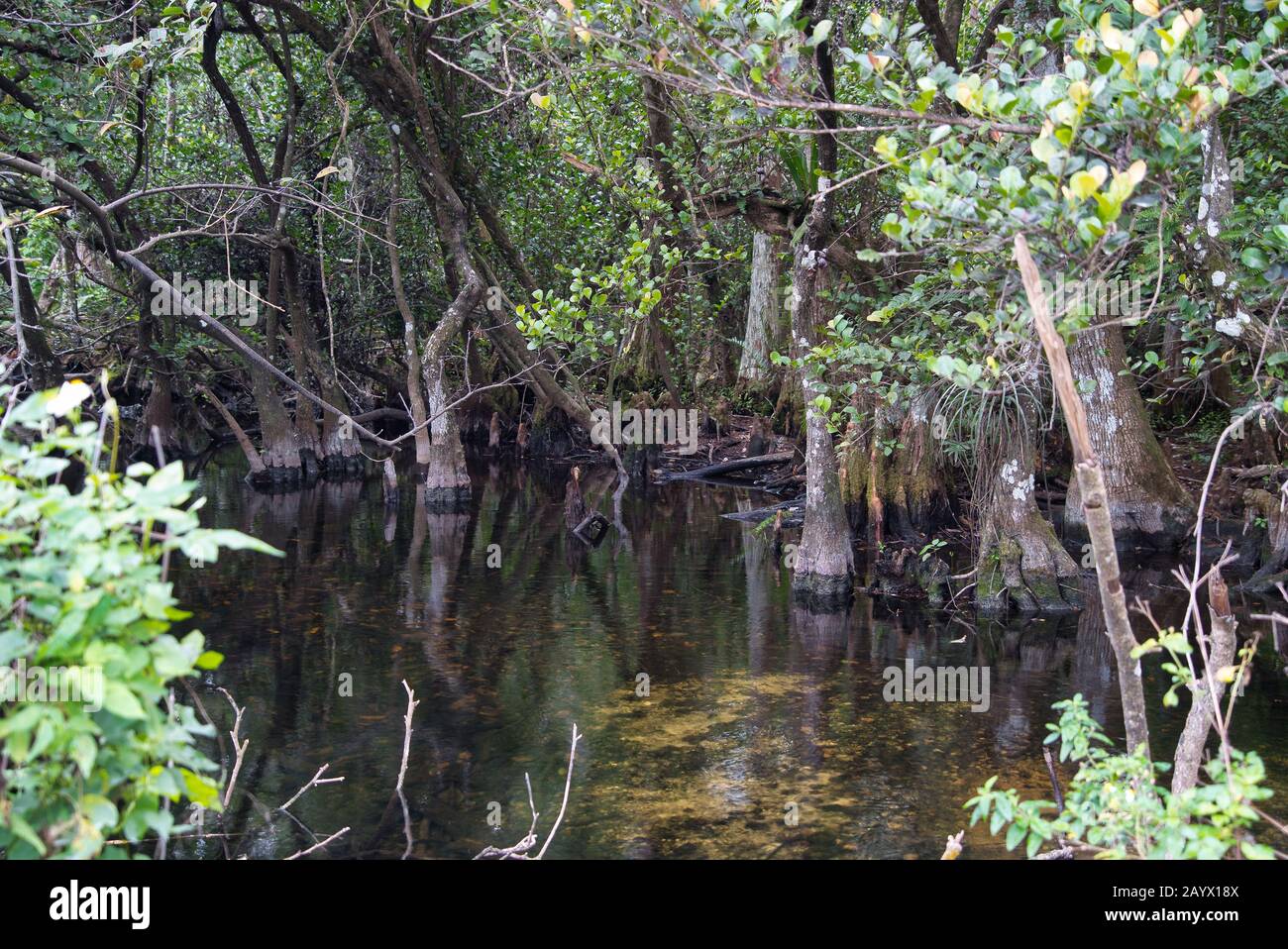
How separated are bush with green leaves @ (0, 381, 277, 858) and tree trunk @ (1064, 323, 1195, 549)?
12760 mm

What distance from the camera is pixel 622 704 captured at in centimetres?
911

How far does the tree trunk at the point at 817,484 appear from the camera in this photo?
37.1 feet

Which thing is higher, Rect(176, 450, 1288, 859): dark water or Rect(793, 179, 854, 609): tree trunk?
Rect(793, 179, 854, 609): tree trunk


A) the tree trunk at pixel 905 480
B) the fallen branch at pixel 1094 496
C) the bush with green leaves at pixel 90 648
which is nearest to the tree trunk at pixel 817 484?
the tree trunk at pixel 905 480

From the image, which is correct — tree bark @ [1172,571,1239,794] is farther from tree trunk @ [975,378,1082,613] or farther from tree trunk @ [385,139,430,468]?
tree trunk @ [385,139,430,468]

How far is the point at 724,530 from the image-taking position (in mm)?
16984

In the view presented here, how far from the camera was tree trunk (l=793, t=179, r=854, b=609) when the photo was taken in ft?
37.1

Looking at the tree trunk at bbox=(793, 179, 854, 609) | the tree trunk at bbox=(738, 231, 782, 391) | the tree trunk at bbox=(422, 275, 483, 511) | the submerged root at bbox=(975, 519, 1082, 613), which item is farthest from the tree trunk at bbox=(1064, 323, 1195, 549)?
the tree trunk at bbox=(738, 231, 782, 391)

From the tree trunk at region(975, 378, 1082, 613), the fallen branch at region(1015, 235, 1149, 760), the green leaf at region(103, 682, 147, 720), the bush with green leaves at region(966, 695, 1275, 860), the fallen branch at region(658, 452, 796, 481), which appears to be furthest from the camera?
the fallen branch at region(658, 452, 796, 481)

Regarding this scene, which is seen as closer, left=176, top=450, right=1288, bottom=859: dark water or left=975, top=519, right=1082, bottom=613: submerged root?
left=176, top=450, right=1288, bottom=859: dark water

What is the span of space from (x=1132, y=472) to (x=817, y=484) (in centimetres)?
453

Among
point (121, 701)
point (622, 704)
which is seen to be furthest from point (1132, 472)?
point (121, 701)

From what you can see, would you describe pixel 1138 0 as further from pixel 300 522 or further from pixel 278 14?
pixel 300 522

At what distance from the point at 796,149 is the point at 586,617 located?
223 inches
